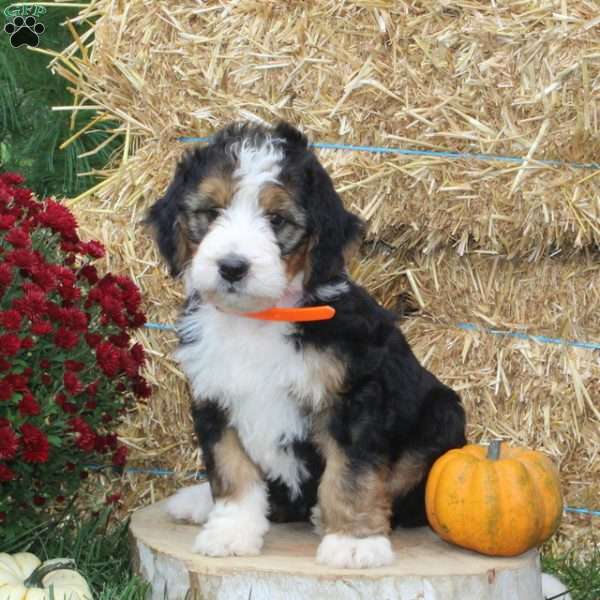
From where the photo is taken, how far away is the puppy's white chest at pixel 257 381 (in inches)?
183

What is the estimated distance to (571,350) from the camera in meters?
6.14

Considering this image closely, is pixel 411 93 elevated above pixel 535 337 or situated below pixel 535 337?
above

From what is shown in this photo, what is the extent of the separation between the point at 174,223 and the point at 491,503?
1.84 m

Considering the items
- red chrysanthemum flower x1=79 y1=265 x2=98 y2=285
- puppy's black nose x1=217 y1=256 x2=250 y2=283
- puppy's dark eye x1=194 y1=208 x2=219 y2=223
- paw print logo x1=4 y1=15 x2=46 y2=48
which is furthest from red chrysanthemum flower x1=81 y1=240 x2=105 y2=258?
paw print logo x1=4 y1=15 x2=46 y2=48

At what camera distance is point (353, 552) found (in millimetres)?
4535

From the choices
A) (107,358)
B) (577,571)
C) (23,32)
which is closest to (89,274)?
(107,358)

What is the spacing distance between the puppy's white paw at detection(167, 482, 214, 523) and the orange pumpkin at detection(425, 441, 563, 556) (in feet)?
3.59

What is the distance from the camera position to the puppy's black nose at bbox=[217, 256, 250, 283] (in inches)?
169

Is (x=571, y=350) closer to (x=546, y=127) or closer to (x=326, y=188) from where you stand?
(x=546, y=127)

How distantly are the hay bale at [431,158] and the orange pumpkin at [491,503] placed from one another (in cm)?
131

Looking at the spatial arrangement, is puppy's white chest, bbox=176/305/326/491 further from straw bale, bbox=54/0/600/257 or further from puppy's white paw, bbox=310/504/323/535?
straw bale, bbox=54/0/600/257

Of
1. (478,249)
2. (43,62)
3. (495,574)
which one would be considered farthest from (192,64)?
(43,62)

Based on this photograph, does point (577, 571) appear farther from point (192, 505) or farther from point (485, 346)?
point (192, 505)

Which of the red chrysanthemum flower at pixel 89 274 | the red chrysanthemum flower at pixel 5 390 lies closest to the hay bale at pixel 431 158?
the red chrysanthemum flower at pixel 89 274
